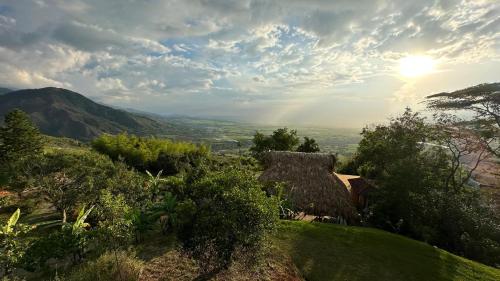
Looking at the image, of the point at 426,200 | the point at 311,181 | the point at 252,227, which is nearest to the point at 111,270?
the point at 252,227

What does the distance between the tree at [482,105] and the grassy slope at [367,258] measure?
832 cm

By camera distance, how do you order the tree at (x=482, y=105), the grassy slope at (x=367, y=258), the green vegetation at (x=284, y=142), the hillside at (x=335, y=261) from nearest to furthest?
the hillside at (x=335, y=261) < the grassy slope at (x=367, y=258) < the tree at (x=482, y=105) < the green vegetation at (x=284, y=142)

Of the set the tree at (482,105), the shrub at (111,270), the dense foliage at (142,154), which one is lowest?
the dense foliage at (142,154)

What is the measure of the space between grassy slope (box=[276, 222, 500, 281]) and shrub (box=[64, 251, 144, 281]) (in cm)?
617

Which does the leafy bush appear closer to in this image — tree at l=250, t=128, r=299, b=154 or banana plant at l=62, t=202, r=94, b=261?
banana plant at l=62, t=202, r=94, b=261

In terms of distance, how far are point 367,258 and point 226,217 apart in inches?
310

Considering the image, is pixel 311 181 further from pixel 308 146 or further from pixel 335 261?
pixel 308 146

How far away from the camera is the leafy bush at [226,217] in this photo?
8438 millimetres

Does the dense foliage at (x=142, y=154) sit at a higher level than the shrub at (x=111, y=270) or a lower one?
lower

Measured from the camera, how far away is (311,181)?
2052 centimetres

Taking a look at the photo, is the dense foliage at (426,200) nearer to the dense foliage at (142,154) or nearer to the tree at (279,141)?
the tree at (279,141)

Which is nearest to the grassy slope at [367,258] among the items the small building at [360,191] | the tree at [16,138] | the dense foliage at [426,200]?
the dense foliage at [426,200]

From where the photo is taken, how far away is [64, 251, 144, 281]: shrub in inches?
374

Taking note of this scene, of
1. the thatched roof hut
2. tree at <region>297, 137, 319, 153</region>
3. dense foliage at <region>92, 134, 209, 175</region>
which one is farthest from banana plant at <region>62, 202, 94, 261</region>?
tree at <region>297, 137, 319, 153</region>
